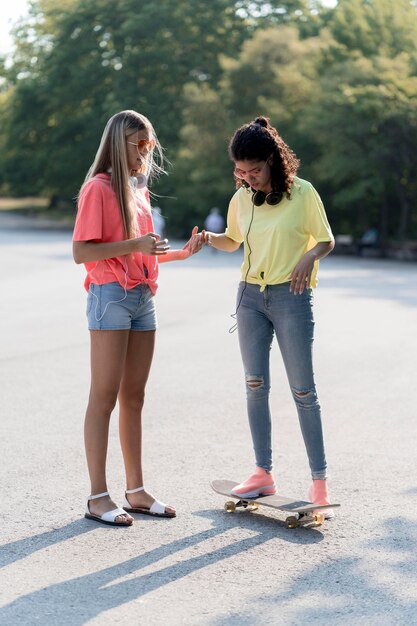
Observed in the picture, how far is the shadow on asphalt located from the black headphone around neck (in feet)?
4.85

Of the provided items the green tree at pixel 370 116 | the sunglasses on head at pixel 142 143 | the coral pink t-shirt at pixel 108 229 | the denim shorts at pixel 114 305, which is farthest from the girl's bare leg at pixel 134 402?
the green tree at pixel 370 116

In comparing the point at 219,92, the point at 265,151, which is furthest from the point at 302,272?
the point at 219,92

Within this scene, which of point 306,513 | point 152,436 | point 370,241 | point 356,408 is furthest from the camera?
point 370,241

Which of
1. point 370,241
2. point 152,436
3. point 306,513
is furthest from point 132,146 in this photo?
point 370,241

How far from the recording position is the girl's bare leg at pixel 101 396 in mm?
4965

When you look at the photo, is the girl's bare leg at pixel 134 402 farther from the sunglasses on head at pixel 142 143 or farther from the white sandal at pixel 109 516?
the sunglasses on head at pixel 142 143

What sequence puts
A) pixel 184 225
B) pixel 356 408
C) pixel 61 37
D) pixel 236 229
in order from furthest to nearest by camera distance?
pixel 61 37 → pixel 184 225 → pixel 356 408 → pixel 236 229

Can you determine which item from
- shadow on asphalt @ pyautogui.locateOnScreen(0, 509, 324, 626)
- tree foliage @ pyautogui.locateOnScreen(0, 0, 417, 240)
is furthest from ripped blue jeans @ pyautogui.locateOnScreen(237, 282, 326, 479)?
tree foliage @ pyautogui.locateOnScreen(0, 0, 417, 240)

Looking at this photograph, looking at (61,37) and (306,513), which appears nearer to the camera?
(306,513)

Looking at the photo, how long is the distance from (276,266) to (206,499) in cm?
127

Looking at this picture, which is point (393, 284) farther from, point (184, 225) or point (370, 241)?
point (184, 225)

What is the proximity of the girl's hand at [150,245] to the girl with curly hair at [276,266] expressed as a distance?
1.46 ft

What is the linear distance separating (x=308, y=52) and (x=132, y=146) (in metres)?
38.4

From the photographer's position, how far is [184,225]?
46875mm
